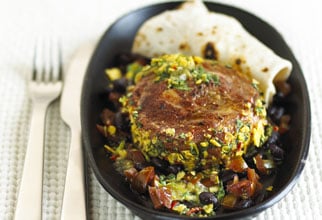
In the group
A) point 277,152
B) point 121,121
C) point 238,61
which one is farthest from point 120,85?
point 277,152

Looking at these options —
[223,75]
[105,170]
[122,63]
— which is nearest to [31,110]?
[122,63]

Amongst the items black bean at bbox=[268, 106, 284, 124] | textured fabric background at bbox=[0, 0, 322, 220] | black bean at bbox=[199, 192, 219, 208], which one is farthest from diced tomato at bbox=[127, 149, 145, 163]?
black bean at bbox=[268, 106, 284, 124]

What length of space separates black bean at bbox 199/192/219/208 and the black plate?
0.56 feet

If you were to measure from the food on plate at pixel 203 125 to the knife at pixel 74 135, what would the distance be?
0.18 meters

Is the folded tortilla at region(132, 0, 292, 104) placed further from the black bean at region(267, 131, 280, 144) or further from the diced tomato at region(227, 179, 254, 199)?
the diced tomato at region(227, 179, 254, 199)

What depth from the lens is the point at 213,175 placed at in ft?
9.59

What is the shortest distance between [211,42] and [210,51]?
0.06m

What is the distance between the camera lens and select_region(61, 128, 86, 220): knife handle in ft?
9.20

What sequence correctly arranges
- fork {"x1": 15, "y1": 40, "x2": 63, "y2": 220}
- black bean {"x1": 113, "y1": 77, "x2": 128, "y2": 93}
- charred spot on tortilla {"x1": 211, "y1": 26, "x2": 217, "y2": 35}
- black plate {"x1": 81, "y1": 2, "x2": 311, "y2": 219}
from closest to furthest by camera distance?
black plate {"x1": 81, "y1": 2, "x2": 311, "y2": 219} < fork {"x1": 15, "y1": 40, "x2": 63, "y2": 220} < black bean {"x1": 113, "y1": 77, "x2": 128, "y2": 93} < charred spot on tortilla {"x1": 211, "y1": 26, "x2": 217, "y2": 35}

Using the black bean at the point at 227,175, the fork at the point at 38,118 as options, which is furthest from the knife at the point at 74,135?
the black bean at the point at 227,175

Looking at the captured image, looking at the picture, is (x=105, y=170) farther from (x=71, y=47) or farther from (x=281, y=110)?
(x=71, y=47)

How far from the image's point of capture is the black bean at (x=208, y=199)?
8.98 ft

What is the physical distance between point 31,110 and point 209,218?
1684 millimetres

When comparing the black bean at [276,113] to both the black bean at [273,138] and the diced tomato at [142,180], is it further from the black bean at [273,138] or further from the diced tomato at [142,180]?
the diced tomato at [142,180]
